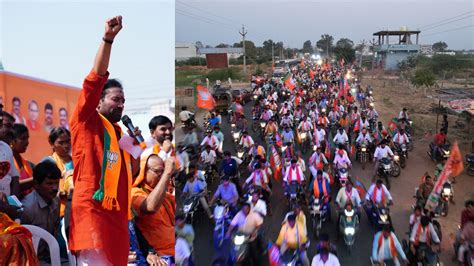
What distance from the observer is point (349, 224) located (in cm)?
355

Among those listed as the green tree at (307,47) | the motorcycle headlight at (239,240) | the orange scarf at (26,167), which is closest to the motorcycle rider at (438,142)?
the green tree at (307,47)

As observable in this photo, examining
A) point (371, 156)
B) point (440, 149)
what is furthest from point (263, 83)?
point (440, 149)

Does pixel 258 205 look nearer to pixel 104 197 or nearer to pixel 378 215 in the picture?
pixel 378 215

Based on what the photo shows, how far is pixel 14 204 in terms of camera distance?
249cm

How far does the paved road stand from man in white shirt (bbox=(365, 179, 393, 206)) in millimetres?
52

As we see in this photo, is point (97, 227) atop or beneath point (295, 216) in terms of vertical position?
atop

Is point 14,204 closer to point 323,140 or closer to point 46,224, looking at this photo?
point 46,224

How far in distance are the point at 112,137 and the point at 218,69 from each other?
0.84 metres

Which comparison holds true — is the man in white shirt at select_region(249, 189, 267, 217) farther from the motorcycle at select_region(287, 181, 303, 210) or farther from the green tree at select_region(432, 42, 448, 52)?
the green tree at select_region(432, 42, 448, 52)

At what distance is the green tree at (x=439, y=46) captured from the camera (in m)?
3.14

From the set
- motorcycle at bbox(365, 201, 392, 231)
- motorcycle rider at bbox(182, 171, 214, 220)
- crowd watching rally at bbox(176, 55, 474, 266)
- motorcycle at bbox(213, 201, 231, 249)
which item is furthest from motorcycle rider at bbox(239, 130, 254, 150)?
motorcycle at bbox(365, 201, 392, 231)

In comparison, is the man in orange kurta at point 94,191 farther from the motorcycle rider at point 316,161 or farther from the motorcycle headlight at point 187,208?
the motorcycle rider at point 316,161

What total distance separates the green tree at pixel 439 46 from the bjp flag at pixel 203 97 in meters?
2.00

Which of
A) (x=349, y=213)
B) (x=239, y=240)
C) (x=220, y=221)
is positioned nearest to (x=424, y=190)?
(x=349, y=213)
